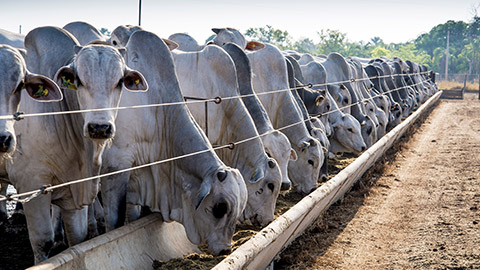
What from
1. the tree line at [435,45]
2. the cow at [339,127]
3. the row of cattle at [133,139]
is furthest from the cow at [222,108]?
the tree line at [435,45]

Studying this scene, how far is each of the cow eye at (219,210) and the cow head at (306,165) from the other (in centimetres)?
309

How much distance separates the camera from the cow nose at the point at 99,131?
3891 mm

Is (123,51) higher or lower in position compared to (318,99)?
higher

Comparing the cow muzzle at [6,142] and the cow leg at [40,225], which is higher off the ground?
the cow muzzle at [6,142]

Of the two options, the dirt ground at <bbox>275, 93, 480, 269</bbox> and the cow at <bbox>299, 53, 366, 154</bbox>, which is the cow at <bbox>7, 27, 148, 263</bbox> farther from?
the cow at <bbox>299, 53, 366, 154</bbox>

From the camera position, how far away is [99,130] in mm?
3895

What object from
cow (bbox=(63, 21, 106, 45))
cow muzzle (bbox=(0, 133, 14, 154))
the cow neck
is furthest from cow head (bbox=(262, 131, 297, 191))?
cow muzzle (bbox=(0, 133, 14, 154))

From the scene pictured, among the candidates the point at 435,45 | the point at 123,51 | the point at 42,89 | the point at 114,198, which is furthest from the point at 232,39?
the point at 435,45

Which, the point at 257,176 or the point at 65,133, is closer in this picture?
the point at 65,133

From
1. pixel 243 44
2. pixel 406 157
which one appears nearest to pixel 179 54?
pixel 243 44

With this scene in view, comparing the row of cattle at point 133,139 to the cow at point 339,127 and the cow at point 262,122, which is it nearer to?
the cow at point 262,122

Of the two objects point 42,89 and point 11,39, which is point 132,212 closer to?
point 42,89

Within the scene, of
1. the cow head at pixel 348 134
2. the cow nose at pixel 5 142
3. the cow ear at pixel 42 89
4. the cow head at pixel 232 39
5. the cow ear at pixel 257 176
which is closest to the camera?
the cow nose at pixel 5 142

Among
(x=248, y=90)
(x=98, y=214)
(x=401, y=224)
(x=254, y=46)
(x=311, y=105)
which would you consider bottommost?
(x=401, y=224)
